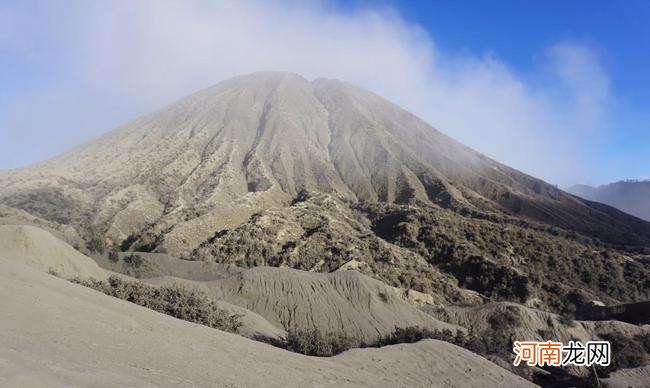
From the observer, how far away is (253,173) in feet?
226

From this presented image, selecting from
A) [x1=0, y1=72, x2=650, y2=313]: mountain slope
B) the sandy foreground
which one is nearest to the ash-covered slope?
[x1=0, y1=72, x2=650, y2=313]: mountain slope

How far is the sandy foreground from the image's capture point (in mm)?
7730

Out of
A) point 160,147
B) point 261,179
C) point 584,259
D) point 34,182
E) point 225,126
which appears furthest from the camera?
point 225,126

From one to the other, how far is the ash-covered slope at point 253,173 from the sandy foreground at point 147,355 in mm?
32150

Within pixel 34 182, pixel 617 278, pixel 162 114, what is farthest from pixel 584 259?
pixel 162 114

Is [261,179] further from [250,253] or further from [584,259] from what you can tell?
[584,259]

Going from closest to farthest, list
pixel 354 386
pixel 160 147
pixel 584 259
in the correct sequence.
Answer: pixel 354 386, pixel 584 259, pixel 160 147

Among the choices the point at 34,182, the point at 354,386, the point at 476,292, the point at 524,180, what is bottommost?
the point at 34,182

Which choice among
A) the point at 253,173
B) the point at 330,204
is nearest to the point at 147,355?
the point at 330,204

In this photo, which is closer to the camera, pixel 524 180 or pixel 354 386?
pixel 354 386

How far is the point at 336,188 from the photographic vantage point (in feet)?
229

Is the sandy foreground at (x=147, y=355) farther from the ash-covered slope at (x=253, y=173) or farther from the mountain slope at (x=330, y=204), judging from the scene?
the ash-covered slope at (x=253, y=173)

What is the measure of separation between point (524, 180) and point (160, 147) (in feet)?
215

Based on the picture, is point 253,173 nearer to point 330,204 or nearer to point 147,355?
point 330,204
